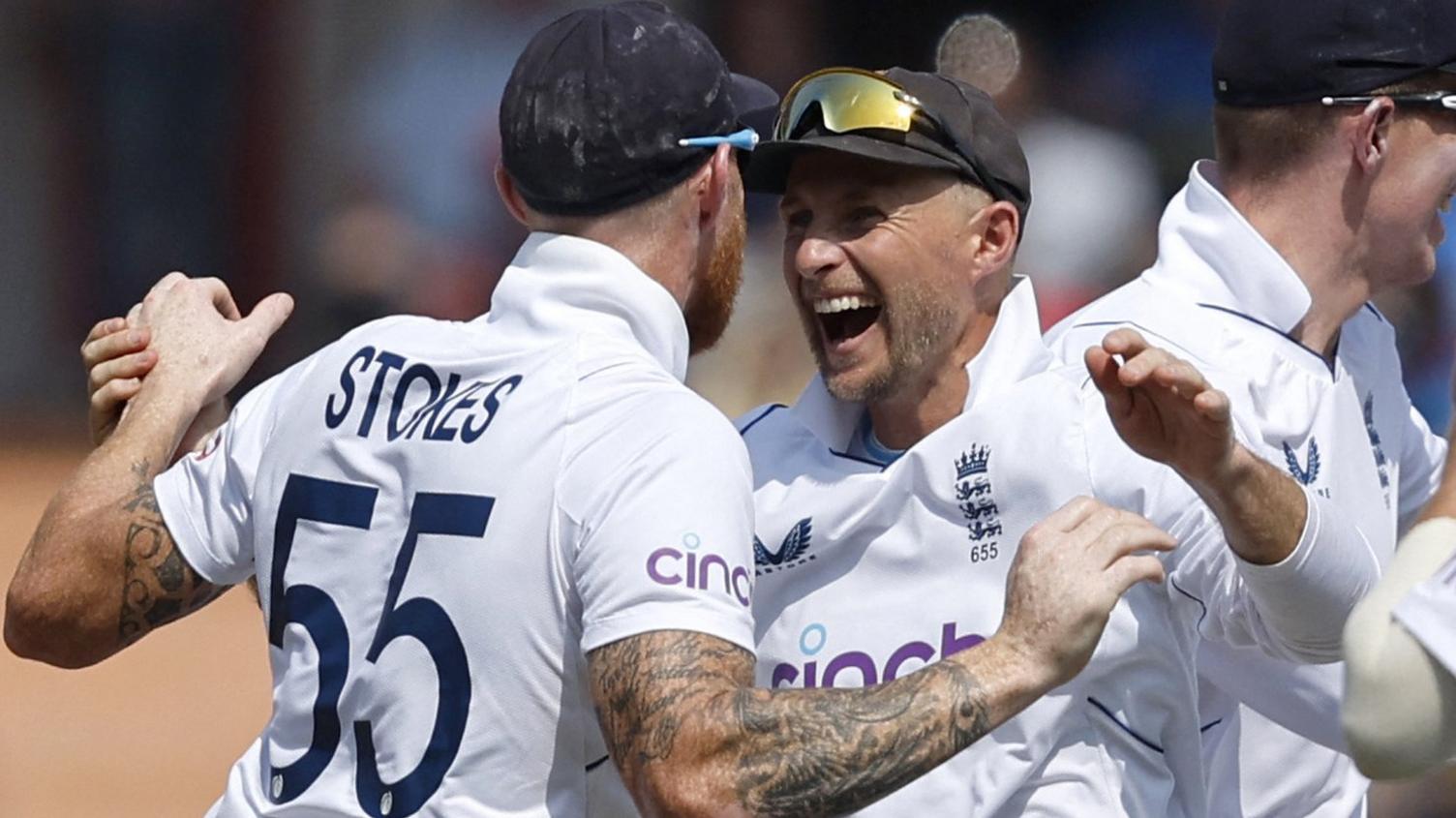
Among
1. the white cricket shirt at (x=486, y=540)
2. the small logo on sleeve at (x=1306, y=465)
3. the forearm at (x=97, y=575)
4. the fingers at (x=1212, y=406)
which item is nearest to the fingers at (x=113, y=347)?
the forearm at (x=97, y=575)

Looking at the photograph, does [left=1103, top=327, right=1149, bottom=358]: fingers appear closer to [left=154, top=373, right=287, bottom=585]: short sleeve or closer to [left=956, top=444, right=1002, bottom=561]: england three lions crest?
[left=956, top=444, right=1002, bottom=561]: england three lions crest

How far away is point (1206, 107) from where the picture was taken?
33.1 feet

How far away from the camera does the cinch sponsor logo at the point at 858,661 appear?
3463 mm

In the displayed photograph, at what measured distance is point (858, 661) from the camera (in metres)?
3.52

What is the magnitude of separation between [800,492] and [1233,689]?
816 millimetres

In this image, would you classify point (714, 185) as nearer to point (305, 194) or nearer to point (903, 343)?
point (903, 343)

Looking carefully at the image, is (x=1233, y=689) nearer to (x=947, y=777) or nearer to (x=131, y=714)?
(x=947, y=777)

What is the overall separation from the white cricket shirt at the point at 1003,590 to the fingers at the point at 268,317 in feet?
2.97

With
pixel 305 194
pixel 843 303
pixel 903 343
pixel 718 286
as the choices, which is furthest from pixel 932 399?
pixel 305 194

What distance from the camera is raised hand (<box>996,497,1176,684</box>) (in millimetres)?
2947

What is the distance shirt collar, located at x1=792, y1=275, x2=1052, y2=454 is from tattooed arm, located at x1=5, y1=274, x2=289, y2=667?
100 centimetres

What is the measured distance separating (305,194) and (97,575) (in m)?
9.15

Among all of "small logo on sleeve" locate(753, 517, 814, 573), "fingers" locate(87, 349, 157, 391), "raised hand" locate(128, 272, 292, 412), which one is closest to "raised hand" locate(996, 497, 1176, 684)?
"small logo on sleeve" locate(753, 517, 814, 573)

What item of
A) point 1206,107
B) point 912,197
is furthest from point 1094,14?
point 912,197
